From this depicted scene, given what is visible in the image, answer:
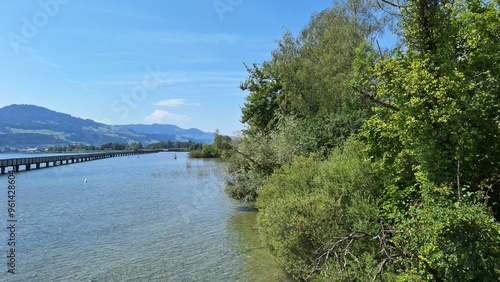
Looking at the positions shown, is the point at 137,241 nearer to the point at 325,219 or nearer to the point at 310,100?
the point at 325,219

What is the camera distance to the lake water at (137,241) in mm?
14781

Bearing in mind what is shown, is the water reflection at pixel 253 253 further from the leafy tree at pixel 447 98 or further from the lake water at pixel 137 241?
the leafy tree at pixel 447 98

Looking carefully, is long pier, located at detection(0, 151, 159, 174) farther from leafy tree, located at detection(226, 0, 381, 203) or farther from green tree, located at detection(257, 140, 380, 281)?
green tree, located at detection(257, 140, 380, 281)

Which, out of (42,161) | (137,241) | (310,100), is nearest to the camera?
(137,241)

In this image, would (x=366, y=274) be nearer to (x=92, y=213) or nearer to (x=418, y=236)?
(x=418, y=236)

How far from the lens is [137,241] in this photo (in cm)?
1978

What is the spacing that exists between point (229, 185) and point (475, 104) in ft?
70.6

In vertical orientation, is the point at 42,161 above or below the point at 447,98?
below

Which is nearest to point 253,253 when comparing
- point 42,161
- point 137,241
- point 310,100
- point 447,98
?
point 137,241

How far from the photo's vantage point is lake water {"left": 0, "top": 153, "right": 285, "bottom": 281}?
1478cm

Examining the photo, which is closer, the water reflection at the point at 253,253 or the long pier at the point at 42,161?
the water reflection at the point at 253,253

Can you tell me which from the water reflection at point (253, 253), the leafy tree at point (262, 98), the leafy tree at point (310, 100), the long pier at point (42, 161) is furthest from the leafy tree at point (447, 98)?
the long pier at point (42, 161)

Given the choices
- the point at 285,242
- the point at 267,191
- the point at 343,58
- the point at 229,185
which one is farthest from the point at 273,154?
the point at 285,242

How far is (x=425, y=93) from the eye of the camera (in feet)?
32.4
